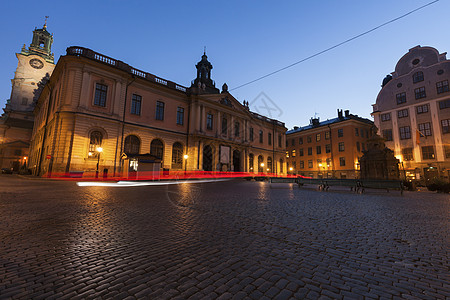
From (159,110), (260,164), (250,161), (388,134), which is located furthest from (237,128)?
(388,134)

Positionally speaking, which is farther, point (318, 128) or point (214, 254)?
point (318, 128)

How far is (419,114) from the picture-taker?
29.9 metres

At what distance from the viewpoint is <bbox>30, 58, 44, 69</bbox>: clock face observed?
5131 cm

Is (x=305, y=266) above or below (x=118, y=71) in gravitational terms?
below

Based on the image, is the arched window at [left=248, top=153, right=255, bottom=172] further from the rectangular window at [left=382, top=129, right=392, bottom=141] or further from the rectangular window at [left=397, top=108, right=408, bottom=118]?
the rectangular window at [left=397, top=108, right=408, bottom=118]

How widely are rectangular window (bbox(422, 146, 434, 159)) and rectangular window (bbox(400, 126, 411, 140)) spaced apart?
2665 millimetres

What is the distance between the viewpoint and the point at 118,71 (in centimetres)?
2227

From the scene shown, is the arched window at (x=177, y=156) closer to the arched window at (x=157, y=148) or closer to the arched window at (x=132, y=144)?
the arched window at (x=157, y=148)

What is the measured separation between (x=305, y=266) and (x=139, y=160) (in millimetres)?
21171

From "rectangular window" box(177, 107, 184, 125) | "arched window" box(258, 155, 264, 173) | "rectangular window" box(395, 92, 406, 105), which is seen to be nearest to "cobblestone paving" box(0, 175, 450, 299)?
"rectangular window" box(177, 107, 184, 125)

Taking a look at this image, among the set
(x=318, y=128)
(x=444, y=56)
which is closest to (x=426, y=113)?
(x=444, y=56)

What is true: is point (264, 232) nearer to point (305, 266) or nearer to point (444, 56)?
point (305, 266)

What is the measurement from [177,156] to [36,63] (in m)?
55.1

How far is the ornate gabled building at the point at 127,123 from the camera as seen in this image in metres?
19.5
